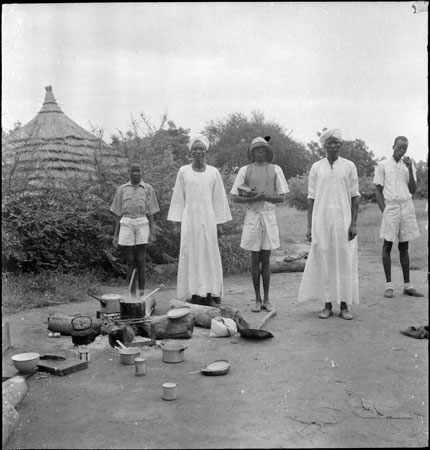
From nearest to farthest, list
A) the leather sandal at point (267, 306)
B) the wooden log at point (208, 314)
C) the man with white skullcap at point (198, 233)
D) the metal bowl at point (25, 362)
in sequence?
1. the metal bowl at point (25, 362)
2. the wooden log at point (208, 314)
3. the leather sandal at point (267, 306)
4. the man with white skullcap at point (198, 233)

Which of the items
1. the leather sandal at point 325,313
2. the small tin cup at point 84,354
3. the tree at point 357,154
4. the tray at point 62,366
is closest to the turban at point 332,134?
the leather sandal at point 325,313

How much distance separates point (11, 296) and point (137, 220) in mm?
2078

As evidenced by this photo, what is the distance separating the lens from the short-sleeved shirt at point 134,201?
7148 mm

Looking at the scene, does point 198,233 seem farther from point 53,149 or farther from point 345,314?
point 53,149

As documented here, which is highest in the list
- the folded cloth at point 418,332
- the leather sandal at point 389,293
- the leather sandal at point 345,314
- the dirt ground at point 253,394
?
the leather sandal at point 389,293

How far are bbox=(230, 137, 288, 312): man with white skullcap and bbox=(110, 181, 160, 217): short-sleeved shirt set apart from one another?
4.17ft

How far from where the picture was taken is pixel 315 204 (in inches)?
251

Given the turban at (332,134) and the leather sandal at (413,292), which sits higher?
the turban at (332,134)

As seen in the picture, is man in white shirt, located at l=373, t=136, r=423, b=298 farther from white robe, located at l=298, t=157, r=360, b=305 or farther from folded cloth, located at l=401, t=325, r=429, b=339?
folded cloth, located at l=401, t=325, r=429, b=339

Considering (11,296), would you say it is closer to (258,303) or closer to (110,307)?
(110,307)

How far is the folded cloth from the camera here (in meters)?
5.34

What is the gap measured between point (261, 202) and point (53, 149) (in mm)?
5374

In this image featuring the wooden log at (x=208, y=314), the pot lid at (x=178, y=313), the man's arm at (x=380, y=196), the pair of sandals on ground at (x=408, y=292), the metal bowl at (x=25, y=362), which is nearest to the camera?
the metal bowl at (x=25, y=362)

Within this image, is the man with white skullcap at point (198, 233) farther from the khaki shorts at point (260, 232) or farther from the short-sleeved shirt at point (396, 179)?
the short-sleeved shirt at point (396, 179)
